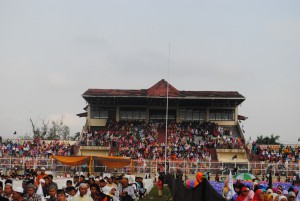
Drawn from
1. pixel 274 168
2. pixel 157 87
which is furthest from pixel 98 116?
pixel 274 168

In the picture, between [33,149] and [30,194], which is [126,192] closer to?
[30,194]

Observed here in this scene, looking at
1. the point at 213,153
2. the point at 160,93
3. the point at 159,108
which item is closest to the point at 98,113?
the point at 159,108

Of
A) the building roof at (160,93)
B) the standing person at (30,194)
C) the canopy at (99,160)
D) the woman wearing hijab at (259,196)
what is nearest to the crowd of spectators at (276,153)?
the building roof at (160,93)

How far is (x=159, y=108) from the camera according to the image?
65250 millimetres

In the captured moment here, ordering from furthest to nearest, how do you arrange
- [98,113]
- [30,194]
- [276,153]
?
[98,113], [276,153], [30,194]

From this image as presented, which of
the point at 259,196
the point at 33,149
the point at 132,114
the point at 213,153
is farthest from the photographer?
the point at 132,114

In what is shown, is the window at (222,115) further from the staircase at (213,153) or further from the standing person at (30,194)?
the standing person at (30,194)

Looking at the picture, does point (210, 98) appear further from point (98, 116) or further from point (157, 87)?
point (98, 116)

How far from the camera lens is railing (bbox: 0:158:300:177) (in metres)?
43.7

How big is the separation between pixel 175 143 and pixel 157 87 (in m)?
12.1

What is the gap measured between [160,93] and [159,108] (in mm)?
2371

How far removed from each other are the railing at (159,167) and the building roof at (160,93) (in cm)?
1702

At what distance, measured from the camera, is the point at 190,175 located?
4450 centimetres

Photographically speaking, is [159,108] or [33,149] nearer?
[33,149]
